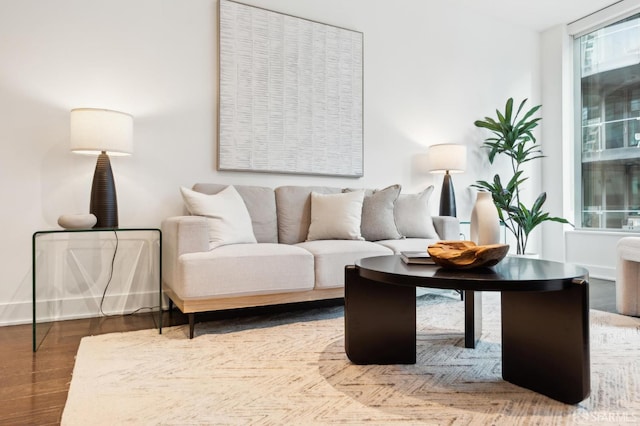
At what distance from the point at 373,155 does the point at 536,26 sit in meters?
2.69

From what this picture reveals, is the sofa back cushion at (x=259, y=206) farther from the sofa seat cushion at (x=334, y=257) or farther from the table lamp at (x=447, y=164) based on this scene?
the table lamp at (x=447, y=164)

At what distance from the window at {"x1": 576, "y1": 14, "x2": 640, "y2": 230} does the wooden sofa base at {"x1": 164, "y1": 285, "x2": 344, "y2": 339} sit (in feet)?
11.0

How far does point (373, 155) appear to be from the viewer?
373 cm

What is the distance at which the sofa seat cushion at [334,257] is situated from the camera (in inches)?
97.0

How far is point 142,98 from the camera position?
2852mm

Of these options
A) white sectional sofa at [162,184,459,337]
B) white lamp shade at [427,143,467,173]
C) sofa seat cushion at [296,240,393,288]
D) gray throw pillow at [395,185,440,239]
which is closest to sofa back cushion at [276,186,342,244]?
white sectional sofa at [162,184,459,337]

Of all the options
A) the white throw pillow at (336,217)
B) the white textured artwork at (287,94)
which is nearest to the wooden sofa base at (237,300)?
the white throw pillow at (336,217)

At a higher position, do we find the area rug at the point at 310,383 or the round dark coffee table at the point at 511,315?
the round dark coffee table at the point at 511,315

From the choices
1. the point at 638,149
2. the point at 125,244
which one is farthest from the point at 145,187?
the point at 638,149

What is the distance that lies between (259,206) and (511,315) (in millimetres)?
1808

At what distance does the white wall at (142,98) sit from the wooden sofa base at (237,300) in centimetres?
90

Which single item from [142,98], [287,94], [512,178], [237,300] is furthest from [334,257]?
[512,178]

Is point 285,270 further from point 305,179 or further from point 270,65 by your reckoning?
point 270,65

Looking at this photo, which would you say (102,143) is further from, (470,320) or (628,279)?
(628,279)
